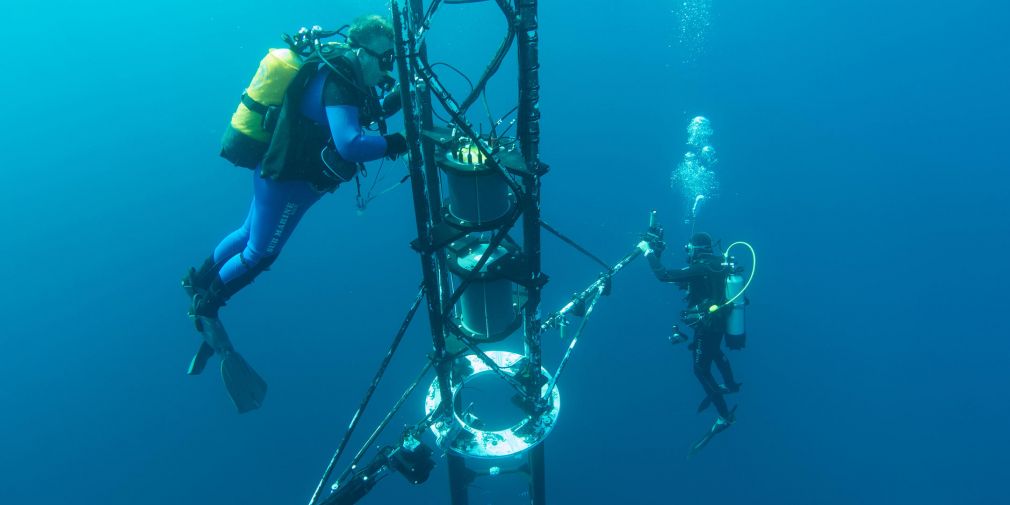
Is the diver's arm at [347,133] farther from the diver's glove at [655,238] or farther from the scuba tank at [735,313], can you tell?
the scuba tank at [735,313]

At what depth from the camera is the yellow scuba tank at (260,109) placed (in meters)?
4.73

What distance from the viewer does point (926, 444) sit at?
21609 mm

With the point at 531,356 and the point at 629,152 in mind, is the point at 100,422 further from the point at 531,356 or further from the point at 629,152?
the point at 629,152

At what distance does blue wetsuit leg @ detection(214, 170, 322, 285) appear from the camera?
5473 mm

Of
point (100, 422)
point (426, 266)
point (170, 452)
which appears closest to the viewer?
point (426, 266)

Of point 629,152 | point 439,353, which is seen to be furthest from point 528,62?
point 629,152

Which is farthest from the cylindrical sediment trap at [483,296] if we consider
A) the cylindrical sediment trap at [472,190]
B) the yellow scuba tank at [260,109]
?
the yellow scuba tank at [260,109]

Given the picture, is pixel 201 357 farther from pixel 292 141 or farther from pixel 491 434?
pixel 491 434

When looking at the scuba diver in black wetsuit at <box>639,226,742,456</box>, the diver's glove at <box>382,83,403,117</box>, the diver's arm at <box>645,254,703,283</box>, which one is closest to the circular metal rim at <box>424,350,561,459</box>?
the diver's glove at <box>382,83,403,117</box>

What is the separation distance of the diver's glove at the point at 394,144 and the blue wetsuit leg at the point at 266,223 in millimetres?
1452

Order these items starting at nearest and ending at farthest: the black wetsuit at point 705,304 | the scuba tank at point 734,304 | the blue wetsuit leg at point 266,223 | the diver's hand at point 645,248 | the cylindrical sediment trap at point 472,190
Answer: the cylindrical sediment trap at point 472,190 < the blue wetsuit leg at point 266,223 < the diver's hand at point 645,248 < the black wetsuit at point 705,304 < the scuba tank at point 734,304

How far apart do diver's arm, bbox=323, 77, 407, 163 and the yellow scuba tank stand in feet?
1.78

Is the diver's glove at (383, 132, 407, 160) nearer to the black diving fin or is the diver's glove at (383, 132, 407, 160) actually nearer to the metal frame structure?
the metal frame structure

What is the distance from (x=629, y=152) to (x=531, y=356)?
2642cm
